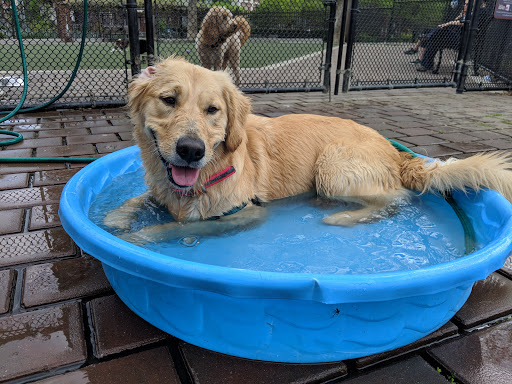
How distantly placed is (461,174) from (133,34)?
17.6 ft

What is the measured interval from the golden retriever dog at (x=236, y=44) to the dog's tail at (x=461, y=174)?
16.7 feet

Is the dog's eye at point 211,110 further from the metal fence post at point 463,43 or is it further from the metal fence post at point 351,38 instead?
the metal fence post at point 463,43

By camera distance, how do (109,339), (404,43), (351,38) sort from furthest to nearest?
(404,43) → (351,38) → (109,339)

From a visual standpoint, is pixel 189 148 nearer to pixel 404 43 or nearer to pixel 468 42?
pixel 404 43

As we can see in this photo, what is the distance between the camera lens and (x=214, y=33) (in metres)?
7.28

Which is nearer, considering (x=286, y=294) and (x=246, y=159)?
(x=286, y=294)

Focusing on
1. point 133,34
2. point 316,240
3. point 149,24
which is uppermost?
point 149,24

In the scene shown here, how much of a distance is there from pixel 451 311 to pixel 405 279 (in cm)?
56

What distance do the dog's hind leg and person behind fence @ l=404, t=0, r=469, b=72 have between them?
7.26m

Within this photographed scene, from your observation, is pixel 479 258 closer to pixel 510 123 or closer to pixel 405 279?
pixel 405 279

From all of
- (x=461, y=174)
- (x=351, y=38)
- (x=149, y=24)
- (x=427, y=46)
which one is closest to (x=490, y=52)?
(x=427, y=46)

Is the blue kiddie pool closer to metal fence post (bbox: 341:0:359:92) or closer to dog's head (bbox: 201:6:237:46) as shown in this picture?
dog's head (bbox: 201:6:237:46)

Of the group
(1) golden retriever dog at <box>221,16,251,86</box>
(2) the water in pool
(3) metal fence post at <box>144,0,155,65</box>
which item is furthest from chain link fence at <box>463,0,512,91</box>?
(2) the water in pool

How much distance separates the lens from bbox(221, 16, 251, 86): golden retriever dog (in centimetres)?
728
